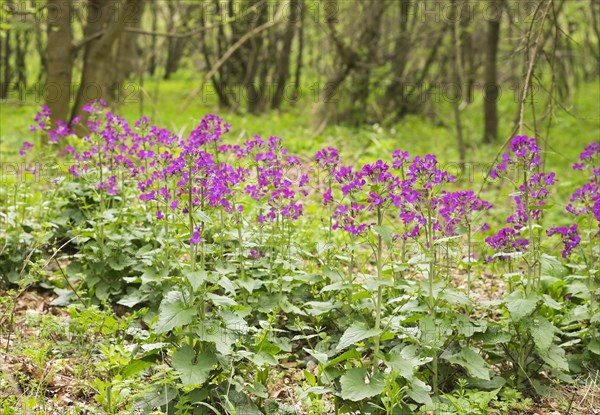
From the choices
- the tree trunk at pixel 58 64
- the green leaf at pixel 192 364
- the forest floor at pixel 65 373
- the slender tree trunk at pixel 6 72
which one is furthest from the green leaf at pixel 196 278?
the slender tree trunk at pixel 6 72

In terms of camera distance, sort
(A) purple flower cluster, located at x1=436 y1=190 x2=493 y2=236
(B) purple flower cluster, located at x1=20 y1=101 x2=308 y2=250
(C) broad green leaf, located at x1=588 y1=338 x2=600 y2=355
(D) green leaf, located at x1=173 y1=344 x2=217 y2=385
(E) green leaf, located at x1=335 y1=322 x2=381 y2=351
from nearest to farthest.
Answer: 1. (D) green leaf, located at x1=173 y1=344 x2=217 y2=385
2. (E) green leaf, located at x1=335 y1=322 x2=381 y2=351
3. (B) purple flower cluster, located at x1=20 y1=101 x2=308 y2=250
4. (A) purple flower cluster, located at x1=436 y1=190 x2=493 y2=236
5. (C) broad green leaf, located at x1=588 y1=338 x2=600 y2=355

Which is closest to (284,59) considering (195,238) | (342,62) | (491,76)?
(342,62)

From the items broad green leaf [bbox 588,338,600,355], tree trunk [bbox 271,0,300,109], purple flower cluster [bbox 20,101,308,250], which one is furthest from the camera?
tree trunk [bbox 271,0,300,109]

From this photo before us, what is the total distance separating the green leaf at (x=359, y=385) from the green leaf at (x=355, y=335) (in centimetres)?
15

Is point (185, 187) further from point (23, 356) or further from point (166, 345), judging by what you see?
point (23, 356)

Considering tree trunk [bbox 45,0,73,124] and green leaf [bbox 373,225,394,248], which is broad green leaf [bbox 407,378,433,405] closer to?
green leaf [bbox 373,225,394,248]

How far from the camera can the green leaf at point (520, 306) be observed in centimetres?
382

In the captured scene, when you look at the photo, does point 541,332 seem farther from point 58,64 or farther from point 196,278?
point 58,64

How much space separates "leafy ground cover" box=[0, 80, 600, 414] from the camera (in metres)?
3.45

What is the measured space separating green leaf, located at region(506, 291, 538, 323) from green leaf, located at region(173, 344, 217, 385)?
1725mm

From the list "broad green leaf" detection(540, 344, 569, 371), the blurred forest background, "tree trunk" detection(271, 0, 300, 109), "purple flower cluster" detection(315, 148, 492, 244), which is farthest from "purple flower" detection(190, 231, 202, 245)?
"tree trunk" detection(271, 0, 300, 109)

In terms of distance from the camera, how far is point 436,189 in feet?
12.0

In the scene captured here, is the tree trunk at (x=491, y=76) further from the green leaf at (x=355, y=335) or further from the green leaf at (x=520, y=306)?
the green leaf at (x=355, y=335)

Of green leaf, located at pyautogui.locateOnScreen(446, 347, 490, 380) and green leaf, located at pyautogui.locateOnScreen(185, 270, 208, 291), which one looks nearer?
green leaf, located at pyautogui.locateOnScreen(185, 270, 208, 291)
